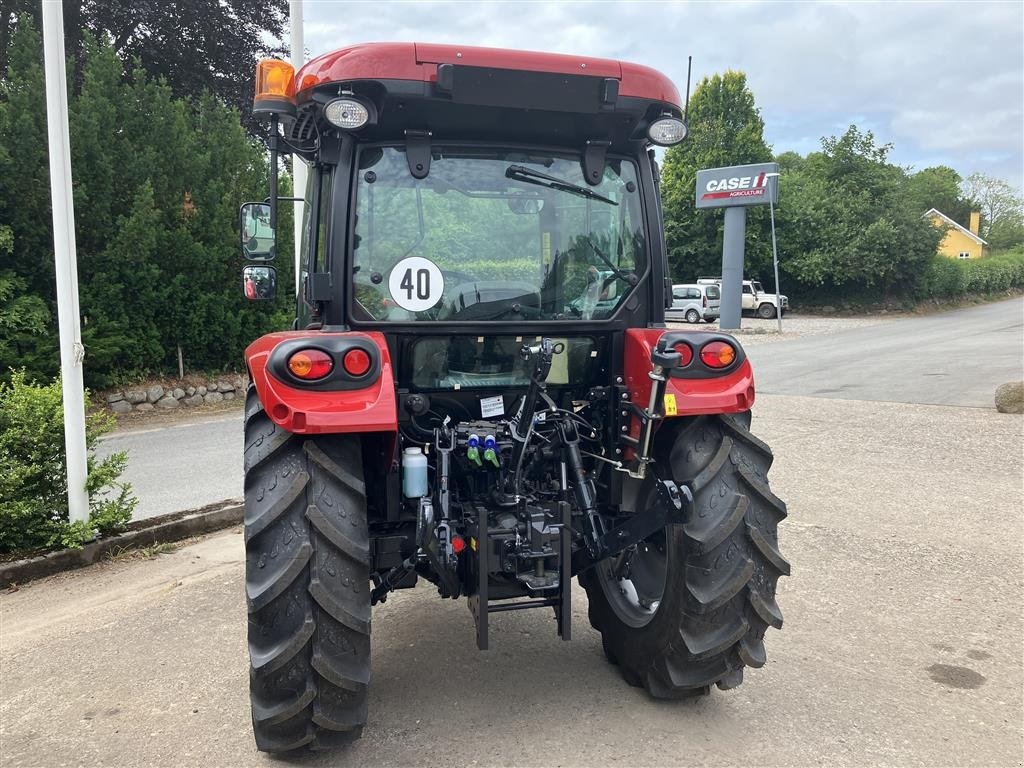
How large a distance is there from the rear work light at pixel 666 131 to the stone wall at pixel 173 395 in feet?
27.6

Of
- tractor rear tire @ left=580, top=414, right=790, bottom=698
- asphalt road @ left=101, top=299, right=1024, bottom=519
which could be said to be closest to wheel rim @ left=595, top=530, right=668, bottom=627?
tractor rear tire @ left=580, top=414, right=790, bottom=698

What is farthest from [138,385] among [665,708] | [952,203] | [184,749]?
[952,203]

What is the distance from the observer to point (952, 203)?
63125 mm

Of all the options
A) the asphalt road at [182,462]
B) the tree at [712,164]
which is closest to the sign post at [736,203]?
the tree at [712,164]

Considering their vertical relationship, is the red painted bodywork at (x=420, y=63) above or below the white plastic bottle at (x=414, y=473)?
above

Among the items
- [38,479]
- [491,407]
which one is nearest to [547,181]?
[491,407]

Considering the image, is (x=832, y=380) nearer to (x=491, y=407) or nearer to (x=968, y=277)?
(x=491, y=407)

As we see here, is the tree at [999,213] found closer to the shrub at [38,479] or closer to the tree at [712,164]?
the tree at [712,164]

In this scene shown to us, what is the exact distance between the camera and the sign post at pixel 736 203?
25.1 metres

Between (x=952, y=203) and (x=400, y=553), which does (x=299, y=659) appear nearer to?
(x=400, y=553)

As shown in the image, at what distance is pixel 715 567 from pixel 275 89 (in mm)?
2525

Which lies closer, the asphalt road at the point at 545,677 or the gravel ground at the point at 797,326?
the asphalt road at the point at 545,677

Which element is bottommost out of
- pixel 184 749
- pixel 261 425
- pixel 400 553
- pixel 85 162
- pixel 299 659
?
pixel 184 749

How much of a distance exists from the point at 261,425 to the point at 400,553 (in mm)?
736
